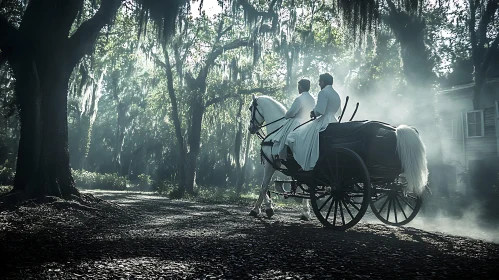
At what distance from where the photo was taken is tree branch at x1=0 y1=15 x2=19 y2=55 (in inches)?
319

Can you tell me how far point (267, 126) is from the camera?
814 centimetres

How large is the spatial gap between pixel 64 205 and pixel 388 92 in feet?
58.6

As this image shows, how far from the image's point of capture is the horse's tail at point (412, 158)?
224 inches

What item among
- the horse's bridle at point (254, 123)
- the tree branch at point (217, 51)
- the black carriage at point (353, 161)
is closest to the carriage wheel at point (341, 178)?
the black carriage at point (353, 161)

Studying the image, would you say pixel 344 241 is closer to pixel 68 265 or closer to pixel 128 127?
pixel 68 265

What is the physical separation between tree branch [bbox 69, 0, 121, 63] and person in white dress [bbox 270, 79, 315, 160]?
5.30m

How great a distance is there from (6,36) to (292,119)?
257 inches

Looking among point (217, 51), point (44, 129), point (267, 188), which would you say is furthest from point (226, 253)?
point (217, 51)

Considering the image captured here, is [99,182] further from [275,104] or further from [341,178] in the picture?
[341,178]

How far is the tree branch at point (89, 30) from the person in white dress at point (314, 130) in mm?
5753

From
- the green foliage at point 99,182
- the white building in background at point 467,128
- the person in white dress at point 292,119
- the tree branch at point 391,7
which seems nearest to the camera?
the person in white dress at point 292,119

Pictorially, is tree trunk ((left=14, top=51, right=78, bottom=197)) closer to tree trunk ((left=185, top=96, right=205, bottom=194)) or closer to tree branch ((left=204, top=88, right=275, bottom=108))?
tree trunk ((left=185, top=96, right=205, bottom=194))

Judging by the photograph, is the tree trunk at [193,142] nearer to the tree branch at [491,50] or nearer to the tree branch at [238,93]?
the tree branch at [238,93]

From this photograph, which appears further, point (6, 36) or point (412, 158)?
point (6, 36)
